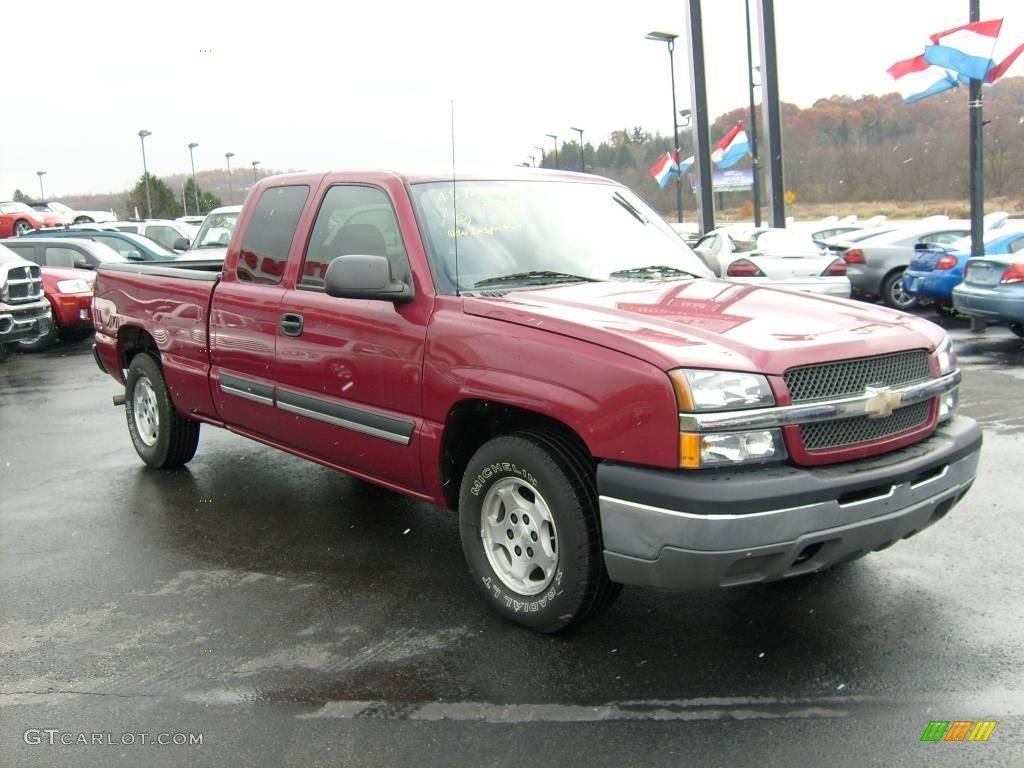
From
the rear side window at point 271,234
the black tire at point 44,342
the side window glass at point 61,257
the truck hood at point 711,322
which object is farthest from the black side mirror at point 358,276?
the side window glass at point 61,257

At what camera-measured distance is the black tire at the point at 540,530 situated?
3604 millimetres

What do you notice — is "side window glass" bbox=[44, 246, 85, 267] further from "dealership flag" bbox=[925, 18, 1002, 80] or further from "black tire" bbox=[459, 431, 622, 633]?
"black tire" bbox=[459, 431, 622, 633]

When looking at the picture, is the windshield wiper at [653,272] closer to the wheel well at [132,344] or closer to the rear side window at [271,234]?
the rear side window at [271,234]

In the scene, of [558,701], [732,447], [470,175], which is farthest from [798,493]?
[470,175]

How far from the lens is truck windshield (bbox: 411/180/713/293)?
174 inches

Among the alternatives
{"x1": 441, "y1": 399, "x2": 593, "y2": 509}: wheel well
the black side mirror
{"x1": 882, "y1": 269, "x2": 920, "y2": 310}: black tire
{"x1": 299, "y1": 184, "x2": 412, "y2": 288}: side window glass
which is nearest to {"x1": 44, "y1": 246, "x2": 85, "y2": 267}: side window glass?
{"x1": 299, "y1": 184, "x2": 412, "y2": 288}: side window glass

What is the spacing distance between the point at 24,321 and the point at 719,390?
Answer: 39.0 ft

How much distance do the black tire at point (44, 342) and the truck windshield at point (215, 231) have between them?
8.25ft

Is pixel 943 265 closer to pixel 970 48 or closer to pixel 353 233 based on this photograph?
pixel 970 48

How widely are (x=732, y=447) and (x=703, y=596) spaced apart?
1297mm

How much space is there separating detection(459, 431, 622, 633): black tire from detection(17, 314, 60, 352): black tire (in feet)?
35.4

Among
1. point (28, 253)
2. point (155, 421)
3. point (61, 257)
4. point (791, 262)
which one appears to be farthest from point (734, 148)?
point (155, 421)

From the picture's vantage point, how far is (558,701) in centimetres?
338

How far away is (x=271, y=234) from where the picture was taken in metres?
5.46
